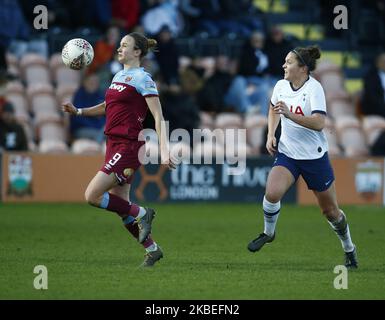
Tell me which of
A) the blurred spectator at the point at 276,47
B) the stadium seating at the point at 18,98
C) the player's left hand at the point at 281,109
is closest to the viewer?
the player's left hand at the point at 281,109

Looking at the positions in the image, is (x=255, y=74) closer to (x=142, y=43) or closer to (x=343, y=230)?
(x=343, y=230)

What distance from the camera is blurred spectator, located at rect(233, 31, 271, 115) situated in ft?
69.9

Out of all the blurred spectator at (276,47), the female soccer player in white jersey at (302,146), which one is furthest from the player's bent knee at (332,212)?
the blurred spectator at (276,47)

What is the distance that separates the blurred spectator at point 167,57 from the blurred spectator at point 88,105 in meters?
1.62

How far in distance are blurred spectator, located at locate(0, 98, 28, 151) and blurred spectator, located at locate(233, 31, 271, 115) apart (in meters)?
4.48

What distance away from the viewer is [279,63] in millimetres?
21703

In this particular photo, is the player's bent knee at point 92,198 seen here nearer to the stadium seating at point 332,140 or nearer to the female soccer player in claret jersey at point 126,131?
the female soccer player in claret jersey at point 126,131

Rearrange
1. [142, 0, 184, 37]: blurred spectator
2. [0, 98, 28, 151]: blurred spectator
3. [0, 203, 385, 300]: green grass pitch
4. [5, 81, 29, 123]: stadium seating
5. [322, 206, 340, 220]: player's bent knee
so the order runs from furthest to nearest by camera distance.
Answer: [142, 0, 184, 37]: blurred spectator
[5, 81, 29, 123]: stadium seating
[0, 98, 28, 151]: blurred spectator
[322, 206, 340, 220]: player's bent knee
[0, 203, 385, 300]: green grass pitch

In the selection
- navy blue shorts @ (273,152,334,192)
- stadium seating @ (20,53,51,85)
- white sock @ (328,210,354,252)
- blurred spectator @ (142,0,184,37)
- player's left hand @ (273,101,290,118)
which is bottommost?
white sock @ (328,210,354,252)

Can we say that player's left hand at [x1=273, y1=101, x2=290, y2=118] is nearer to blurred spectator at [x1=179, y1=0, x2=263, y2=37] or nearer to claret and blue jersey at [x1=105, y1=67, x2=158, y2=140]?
claret and blue jersey at [x1=105, y1=67, x2=158, y2=140]

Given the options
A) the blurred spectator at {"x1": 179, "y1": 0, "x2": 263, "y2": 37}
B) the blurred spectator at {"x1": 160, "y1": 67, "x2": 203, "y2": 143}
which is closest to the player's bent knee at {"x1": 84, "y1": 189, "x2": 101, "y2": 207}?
the blurred spectator at {"x1": 160, "y1": 67, "x2": 203, "y2": 143}

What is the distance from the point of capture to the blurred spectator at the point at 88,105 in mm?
19344

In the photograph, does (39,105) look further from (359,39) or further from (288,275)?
(288,275)

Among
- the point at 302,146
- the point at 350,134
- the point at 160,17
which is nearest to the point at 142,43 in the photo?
the point at 302,146
